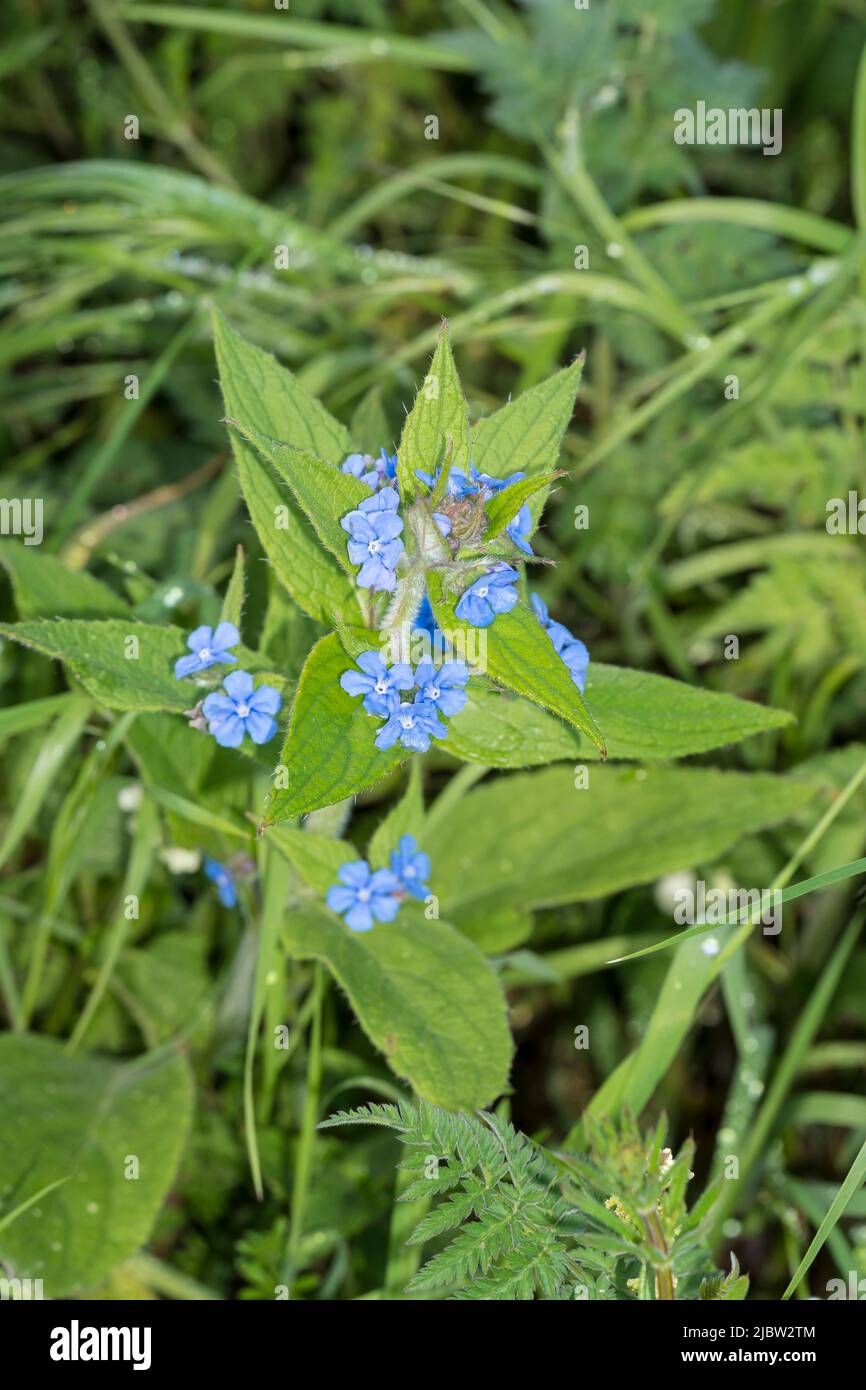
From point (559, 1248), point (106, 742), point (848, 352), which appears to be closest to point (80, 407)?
point (106, 742)

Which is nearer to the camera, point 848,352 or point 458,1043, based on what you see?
point 458,1043

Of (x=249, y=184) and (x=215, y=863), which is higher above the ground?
(x=249, y=184)

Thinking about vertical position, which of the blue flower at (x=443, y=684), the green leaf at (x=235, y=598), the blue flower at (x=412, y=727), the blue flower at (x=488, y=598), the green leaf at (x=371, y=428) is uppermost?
the green leaf at (x=371, y=428)

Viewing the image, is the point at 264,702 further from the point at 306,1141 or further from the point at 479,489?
the point at 306,1141

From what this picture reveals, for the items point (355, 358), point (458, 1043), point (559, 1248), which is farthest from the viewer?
point (355, 358)

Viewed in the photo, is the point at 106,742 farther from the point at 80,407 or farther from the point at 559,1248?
the point at 80,407

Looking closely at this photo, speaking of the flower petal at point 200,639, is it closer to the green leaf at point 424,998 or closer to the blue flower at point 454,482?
the blue flower at point 454,482
